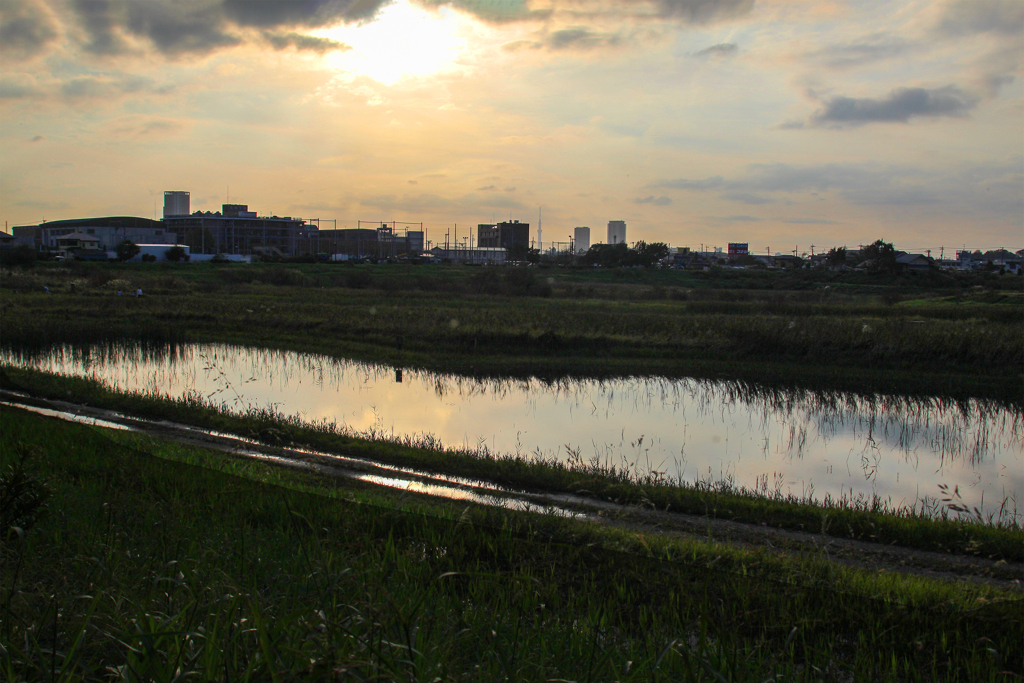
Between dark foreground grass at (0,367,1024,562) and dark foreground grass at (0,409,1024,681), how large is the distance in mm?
1729

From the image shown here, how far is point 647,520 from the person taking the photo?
25.6 ft

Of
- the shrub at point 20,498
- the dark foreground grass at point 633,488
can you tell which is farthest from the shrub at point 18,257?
the shrub at point 20,498

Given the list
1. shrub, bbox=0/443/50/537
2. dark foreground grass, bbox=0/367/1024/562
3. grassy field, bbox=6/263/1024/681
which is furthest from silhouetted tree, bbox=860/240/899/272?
shrub, bbox=0/443/50/537

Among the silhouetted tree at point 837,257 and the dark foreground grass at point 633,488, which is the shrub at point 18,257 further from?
the silhouetted tree at point 837,257

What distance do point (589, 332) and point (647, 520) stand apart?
50.8ft

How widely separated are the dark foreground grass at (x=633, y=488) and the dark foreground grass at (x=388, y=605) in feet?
5.67

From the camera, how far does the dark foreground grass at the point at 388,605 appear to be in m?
2.45

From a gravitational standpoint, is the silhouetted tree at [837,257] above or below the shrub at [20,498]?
above

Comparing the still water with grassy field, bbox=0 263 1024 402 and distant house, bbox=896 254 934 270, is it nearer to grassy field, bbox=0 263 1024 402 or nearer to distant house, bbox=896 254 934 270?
grassy field, bbox=0 263 1024 402

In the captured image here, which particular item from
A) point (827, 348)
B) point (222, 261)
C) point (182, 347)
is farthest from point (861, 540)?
point (222, 261)

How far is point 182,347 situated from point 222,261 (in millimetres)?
49347

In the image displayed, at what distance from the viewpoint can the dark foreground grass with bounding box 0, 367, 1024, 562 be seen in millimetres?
7371

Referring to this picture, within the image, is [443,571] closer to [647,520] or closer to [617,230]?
[647,520]

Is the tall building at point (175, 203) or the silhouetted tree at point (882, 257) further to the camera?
the tall building at point (175, 203)
